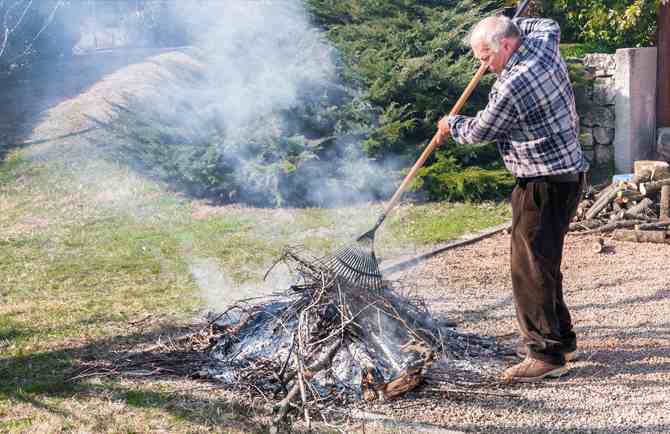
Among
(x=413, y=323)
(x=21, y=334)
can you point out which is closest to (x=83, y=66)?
(x=21, y=334)

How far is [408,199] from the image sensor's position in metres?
8.74

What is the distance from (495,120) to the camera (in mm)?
3699

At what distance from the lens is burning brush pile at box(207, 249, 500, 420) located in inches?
148

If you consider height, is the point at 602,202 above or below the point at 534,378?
below

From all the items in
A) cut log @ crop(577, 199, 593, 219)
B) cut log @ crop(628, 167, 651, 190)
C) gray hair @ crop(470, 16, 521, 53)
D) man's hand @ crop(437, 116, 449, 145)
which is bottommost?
cut log @ crop(577, 199, 593, 219)

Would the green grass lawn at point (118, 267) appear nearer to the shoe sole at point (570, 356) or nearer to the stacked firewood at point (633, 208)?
the stacked firewood at point (633, 208)

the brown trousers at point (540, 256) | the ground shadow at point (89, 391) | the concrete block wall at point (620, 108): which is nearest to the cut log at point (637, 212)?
the concrete block wall at point (620, 108)

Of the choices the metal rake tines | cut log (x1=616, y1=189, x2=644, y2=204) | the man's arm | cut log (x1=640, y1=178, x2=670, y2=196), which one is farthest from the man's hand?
cut log (x1=640, y1=178, x2=670, y2=196)

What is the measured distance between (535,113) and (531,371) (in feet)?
4.78

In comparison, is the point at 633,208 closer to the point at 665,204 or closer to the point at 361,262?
the point at 665,204

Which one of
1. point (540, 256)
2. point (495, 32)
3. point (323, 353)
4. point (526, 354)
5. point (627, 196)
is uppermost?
point (495, 32)

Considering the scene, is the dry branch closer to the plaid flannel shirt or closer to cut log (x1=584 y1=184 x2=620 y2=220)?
cut log (x1=584 y1=184 x2=620 y2=220)

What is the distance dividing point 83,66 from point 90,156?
7.13m

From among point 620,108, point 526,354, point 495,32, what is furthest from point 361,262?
point 620,108
